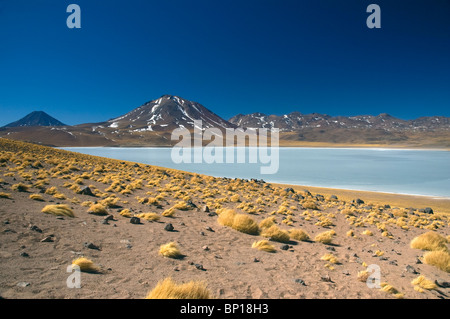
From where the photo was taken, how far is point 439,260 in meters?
6.79

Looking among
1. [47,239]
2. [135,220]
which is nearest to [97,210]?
[135,220]

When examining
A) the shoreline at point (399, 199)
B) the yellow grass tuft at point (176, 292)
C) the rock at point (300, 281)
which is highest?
the yellow grass tuft at point (176, 292)

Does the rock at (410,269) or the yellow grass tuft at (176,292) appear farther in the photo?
the rock at (410,269)

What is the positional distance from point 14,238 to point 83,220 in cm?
211

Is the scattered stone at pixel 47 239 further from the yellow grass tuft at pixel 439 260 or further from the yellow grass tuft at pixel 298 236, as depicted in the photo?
the yellow grass tuft at pixel 439 260

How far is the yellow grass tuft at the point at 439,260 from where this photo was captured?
21.8ft

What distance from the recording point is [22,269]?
4.16 metres

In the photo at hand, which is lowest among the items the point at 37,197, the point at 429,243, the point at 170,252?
the point at 429,243

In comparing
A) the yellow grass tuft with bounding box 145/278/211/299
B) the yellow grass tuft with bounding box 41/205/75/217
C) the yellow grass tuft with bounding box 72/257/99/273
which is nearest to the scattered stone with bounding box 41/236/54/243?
the yellow grass tuft with bounding box 72/257/99/273

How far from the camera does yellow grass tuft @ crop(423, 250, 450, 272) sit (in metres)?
6.64

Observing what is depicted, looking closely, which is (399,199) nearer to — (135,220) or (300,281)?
(300,281)

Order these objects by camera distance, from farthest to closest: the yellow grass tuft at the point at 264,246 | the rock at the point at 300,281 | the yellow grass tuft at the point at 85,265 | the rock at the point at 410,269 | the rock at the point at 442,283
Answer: the yellow grass tuft at the point at 264,246
the rock at the point at 410,269
the rock at the point at 442,283
the rock at the point at 300,281
the yellow grass tuft at the point at 85,265

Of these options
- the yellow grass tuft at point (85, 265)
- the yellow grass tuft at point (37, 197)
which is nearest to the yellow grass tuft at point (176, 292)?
the yellow grass tuft at point (85, 265)

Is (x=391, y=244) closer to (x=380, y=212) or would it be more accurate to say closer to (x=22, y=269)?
(x=380, y=212)
